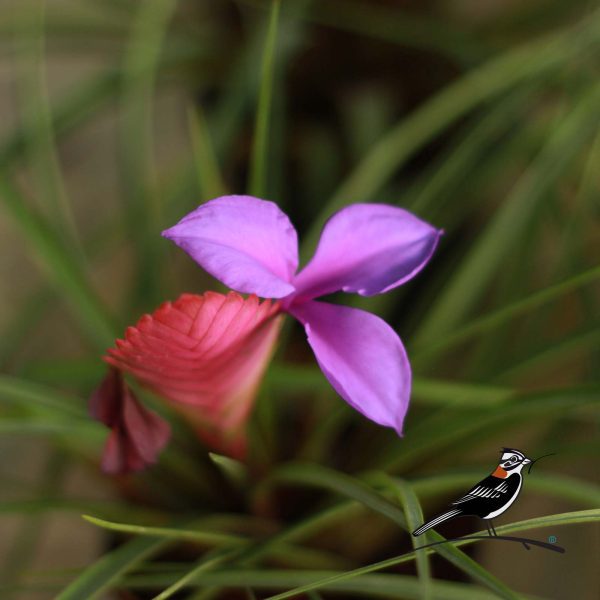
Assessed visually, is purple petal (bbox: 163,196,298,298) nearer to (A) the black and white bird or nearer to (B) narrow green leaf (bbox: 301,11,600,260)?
(A) the black and white bird

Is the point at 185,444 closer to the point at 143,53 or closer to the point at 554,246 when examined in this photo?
the point at 143,53

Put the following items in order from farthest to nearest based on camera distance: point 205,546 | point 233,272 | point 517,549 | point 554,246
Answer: point 554,246, point 517,549, point 205,546, point 233,272

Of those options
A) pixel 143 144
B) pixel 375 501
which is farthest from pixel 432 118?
pixel 375 501

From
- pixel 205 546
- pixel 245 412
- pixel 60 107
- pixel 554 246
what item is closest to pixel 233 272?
pixel 245 412

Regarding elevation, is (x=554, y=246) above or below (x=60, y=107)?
below

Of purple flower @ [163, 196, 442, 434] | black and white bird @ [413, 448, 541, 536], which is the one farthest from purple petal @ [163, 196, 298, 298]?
black and white bird @ [413, 448, 541, 536]

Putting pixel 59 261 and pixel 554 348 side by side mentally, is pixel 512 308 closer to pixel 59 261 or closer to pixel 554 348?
pixel 554 348

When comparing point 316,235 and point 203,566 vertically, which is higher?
point 316,235
